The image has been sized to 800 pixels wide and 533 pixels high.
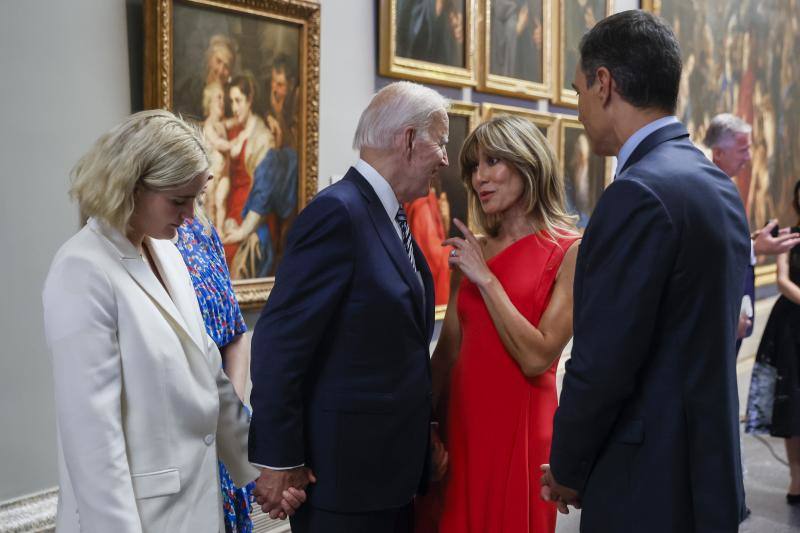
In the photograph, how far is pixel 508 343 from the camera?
314 cm

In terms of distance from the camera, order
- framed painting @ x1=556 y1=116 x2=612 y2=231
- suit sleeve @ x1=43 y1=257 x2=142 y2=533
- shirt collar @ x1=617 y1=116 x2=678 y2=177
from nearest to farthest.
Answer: suit sleeve @ x1=43 y1=257 x2=142 y2=533, shirt collar @ x1=617 y1=116 x2=678 y2=177, framed painting @ x1=556 y1=116 x2=612 y2=231

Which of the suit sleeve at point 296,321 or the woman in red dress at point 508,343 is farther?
the woman in red dress at point 508,343

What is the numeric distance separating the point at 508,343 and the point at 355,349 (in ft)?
2.43

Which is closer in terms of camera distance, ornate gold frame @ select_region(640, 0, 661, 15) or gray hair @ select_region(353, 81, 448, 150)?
gray hair @ select_region(353, 81, 448, 150)

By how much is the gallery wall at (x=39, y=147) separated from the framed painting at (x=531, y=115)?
106 inches

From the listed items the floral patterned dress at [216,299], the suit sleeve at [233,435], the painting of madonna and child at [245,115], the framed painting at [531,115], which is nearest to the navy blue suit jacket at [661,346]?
the suit sleeve at [233,435]

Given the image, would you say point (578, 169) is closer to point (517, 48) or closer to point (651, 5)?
point (517, 48)

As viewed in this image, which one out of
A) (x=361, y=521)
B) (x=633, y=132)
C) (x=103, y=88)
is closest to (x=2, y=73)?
(x=103, y=88)

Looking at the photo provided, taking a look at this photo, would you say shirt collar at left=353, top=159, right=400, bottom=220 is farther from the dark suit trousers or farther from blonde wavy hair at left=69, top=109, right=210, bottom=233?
the dark suit trousers

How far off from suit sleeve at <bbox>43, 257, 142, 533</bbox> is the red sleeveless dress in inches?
54.3

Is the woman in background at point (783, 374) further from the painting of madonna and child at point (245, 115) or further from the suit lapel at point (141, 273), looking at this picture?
the suit lapel at point (141, 273)

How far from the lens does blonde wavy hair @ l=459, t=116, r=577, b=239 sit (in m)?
3.28

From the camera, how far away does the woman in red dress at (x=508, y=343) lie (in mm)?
3145

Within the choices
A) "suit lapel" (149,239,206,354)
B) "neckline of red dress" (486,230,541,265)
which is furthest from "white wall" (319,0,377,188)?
"suit lapel" (149,239,206,354)
